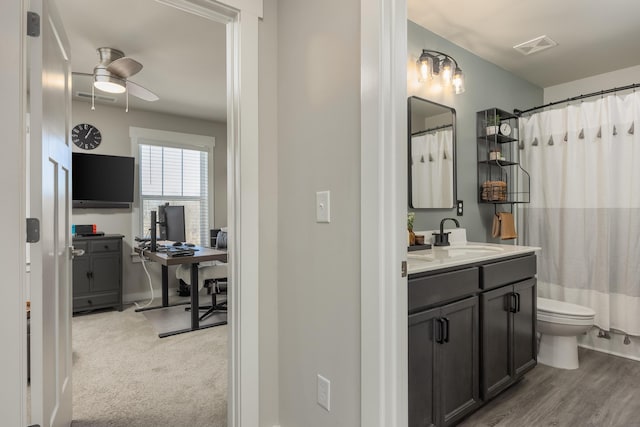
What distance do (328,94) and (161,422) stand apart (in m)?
1.91

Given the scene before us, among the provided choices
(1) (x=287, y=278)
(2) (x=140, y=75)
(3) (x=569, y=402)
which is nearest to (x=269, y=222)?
(1) (x=287, y=278)

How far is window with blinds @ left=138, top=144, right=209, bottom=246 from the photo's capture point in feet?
15.2

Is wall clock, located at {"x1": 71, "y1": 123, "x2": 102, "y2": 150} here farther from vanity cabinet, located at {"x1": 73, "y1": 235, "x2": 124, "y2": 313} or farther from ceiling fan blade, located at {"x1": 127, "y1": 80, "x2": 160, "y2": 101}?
ceiling fan blade, located at {"x1": 127, "y1": 80, "x2": 160, "y2": 101}

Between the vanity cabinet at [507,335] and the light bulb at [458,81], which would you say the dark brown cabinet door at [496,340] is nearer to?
the vanity cabinet at [507,335]

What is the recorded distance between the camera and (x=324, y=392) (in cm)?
141

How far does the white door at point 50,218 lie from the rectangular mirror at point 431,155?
81.2 inches

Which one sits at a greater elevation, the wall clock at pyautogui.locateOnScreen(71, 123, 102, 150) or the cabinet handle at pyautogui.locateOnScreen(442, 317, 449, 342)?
the wall clock at pyautogui.locateOnScreen(71, 123, 102, 150)

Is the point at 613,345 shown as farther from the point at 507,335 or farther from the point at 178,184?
the point at 178,184

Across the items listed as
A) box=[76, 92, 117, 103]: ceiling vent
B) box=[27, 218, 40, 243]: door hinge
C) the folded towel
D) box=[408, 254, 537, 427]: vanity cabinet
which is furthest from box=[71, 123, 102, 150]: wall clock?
the folded towel

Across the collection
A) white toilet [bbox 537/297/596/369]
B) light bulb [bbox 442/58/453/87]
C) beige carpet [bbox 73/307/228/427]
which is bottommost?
beige carpet [bbox 73/307/228/427]

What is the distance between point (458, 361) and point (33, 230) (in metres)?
1.88

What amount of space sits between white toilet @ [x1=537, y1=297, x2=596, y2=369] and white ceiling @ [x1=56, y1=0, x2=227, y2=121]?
3.21 meters

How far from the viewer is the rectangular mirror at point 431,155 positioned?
8.37ft

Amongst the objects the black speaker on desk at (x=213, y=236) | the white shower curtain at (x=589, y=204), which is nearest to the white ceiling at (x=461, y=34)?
the white shower curtain at (x=589, y=204)
